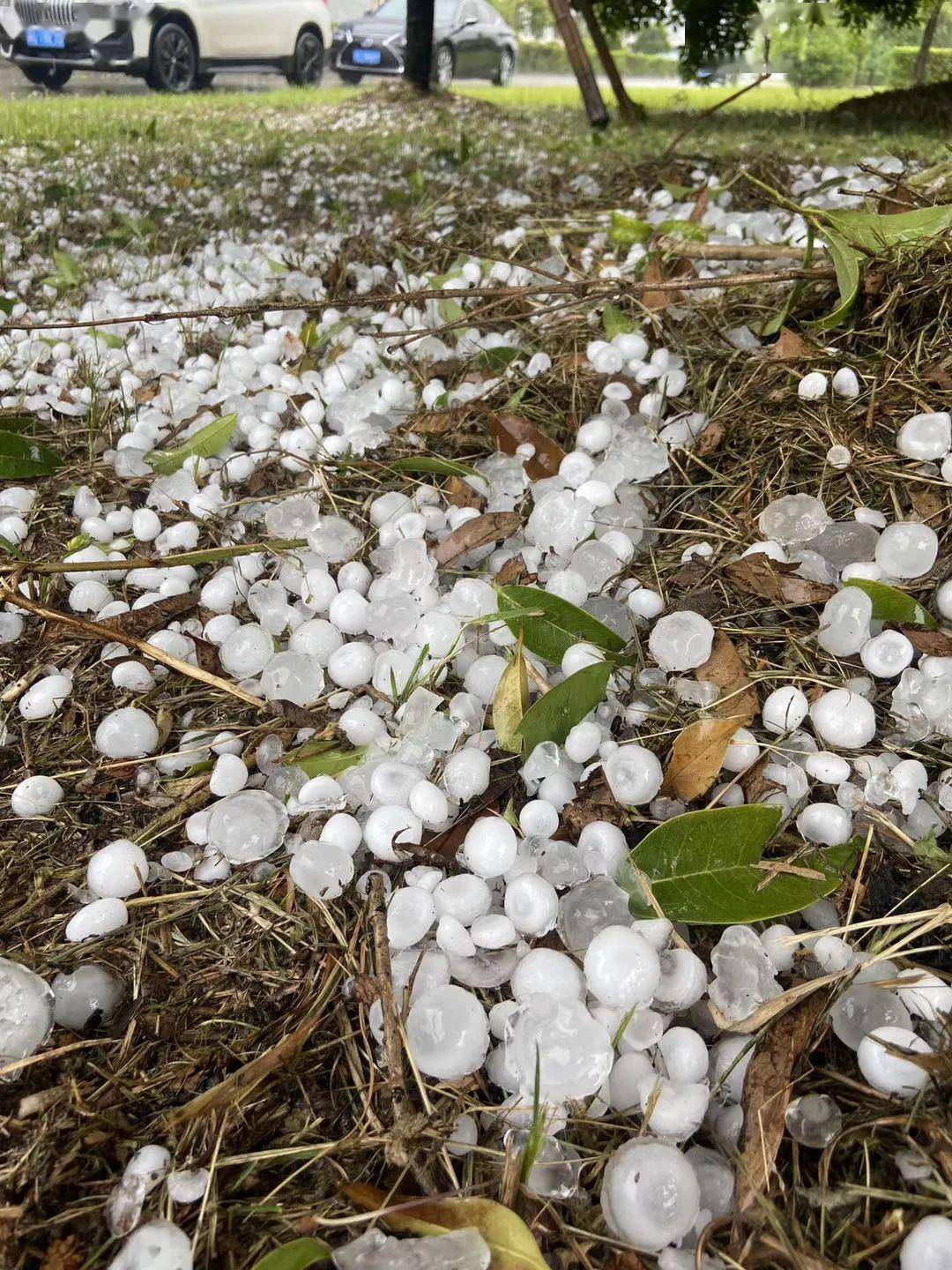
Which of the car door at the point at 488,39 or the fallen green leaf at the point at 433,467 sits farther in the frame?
the car door at the point at 488,39

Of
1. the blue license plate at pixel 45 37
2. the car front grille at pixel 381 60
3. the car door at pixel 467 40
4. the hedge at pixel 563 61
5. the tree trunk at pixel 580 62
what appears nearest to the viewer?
the blue license plate at pixel 45 37

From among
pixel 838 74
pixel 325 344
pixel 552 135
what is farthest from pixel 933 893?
pixel 838 74

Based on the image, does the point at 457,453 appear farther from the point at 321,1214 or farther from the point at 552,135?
the point at 552,135

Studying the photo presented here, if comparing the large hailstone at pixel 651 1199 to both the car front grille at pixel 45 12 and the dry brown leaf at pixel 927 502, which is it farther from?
the car front grille at pixel 45 12

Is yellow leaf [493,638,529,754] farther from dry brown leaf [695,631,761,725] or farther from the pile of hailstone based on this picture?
dry brown leaf [695,631,761,725]

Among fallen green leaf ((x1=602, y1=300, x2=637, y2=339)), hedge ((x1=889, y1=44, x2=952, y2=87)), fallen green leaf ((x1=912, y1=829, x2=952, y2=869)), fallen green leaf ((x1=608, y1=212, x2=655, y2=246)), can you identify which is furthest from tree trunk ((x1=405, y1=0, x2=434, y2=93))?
fallen green leaf ((x1=912, y1=829, x2=952, y2=869))

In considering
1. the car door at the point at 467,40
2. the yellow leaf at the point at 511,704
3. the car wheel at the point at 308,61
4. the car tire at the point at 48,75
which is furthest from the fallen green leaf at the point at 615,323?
the car door at the point at 467,40

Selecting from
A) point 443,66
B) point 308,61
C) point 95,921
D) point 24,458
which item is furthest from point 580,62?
point 95,921
